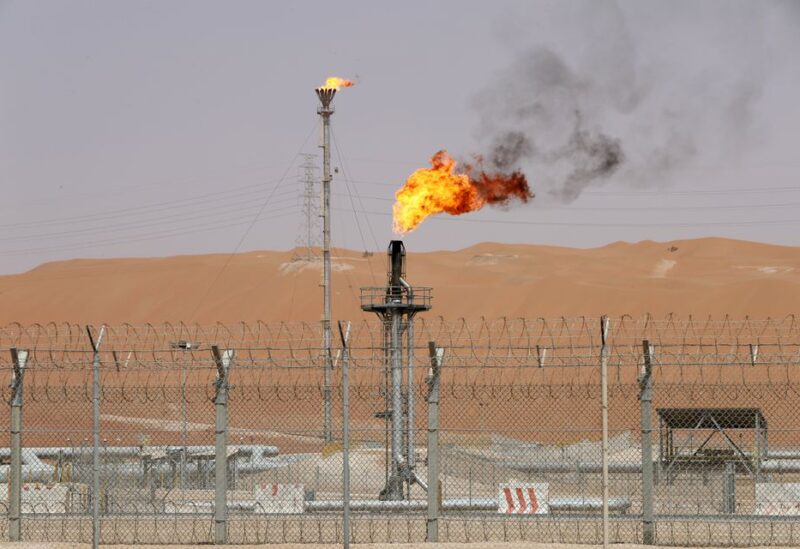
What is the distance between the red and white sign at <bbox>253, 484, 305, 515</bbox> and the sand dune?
195 feet

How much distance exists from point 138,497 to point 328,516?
23.6ft

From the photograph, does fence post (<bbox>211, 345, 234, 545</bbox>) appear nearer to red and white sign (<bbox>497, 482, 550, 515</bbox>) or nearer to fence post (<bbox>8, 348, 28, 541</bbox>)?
fence post (<bbox>8, 348, 28, 541</bbox>)

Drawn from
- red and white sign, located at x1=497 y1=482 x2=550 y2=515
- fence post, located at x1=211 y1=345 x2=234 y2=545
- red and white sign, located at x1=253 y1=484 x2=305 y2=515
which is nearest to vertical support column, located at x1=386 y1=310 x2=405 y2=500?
red and white sign, located at x1=253 y1=484 x2=305 y2=515

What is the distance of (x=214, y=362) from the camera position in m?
19.9

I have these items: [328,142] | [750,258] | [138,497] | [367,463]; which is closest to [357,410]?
[328,142]

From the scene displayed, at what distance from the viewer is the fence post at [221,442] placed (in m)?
19.8

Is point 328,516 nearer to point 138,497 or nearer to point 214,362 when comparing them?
point 214,362

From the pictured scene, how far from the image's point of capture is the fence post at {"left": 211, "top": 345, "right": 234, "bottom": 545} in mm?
19781

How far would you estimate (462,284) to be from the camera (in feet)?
357

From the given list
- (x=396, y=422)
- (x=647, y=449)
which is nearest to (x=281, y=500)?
(x=396, y=422)

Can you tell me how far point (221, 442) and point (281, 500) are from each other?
448 centimetres

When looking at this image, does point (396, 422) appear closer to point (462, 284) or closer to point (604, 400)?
point (604, 400)

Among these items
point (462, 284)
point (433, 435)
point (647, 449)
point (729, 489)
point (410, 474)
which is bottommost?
point (410, 474)

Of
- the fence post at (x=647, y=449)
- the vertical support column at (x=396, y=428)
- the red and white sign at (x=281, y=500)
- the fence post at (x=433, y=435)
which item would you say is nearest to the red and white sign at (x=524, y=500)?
the fence post at (x=433, y=435)
